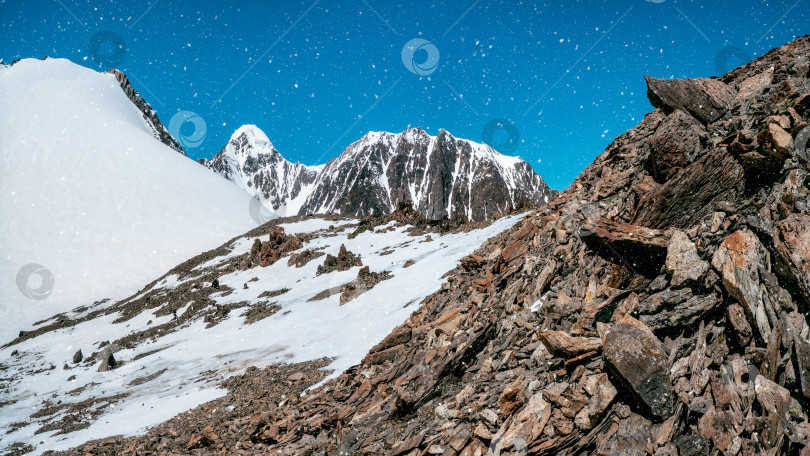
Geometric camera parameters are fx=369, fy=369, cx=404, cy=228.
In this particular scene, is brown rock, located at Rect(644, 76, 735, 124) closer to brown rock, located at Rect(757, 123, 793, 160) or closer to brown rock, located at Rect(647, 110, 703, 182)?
brown rock, located at Rect(647, 110, 703, 182)

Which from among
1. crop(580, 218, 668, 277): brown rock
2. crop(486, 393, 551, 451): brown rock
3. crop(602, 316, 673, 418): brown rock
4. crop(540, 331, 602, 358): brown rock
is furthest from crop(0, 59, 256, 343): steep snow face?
crop(602, 316, 673, 418): brown rock

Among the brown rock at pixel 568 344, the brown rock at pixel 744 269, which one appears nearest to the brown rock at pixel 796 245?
the brown rock at pixel 744 269

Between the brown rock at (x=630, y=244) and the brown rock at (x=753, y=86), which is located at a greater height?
the brown rock at (x=753, y=86)

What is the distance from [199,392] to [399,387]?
495 inches

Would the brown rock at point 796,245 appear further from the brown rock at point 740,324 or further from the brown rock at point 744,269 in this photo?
the brown rock at point 740,324

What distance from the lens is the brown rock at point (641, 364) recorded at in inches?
183

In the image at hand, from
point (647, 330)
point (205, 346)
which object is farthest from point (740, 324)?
point (205, 346)

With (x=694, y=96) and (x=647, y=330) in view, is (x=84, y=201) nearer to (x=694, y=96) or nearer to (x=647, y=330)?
(x=694, y=96)

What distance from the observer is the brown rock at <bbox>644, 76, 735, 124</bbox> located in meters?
8.85

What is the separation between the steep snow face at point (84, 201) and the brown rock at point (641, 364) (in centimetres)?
5642

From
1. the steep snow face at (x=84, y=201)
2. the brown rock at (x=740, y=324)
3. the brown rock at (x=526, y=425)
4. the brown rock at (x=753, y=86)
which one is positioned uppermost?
the steep snow face at (x=84, y=201)

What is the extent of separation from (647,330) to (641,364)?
0.62 m

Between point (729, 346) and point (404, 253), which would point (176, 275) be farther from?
point (729, 346)

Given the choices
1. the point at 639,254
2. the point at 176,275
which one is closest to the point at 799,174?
the point at 639,254
